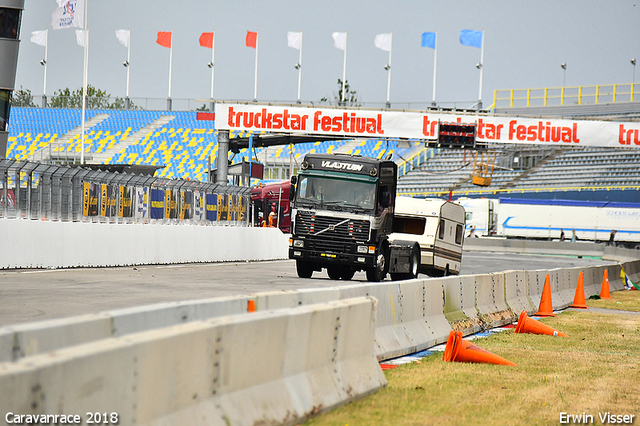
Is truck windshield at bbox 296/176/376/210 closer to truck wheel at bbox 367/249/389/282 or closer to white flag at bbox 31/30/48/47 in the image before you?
truck wheel at bbox 367/249/389/282

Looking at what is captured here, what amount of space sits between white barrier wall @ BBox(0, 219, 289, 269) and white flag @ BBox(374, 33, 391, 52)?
30736 millimetres

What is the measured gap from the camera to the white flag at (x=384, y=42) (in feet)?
194

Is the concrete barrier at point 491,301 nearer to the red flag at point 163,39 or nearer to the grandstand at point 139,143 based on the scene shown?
the grandstand at point 139,143

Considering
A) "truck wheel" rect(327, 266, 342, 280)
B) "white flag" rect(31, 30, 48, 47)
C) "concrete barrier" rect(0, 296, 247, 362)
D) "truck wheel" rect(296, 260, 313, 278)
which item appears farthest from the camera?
"white flag" rect(31, 30, 48, 47)

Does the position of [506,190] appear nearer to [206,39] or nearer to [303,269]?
[206,39]

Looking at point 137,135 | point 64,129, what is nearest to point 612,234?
point 137,135

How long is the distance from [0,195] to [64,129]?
56.6 m

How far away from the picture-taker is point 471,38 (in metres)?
55.5

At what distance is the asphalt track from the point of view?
12117mm

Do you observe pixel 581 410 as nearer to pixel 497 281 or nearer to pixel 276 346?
pixel 276 346

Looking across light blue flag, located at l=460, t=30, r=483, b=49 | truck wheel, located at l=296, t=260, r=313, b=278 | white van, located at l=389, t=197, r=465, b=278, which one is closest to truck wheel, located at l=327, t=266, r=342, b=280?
truck wheel, located at l=296, t=260, r=313, b=278

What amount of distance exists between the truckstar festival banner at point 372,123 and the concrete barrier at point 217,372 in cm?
3602

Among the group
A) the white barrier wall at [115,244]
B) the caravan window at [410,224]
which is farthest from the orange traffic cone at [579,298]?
the white barrier wall at [115,244]

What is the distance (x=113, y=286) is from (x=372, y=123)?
2897cm
